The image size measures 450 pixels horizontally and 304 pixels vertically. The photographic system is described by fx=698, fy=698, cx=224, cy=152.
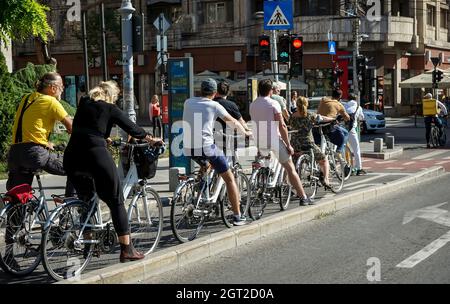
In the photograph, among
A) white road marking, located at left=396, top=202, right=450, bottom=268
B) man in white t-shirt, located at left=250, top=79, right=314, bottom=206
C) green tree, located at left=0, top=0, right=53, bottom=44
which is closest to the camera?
white road marking, located at left=396, top=202, right=450, bottom=268

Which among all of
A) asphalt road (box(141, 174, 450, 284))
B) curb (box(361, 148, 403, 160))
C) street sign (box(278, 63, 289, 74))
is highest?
street sign (box(278, 63, 289, 74))

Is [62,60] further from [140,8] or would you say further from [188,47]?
[188,47]

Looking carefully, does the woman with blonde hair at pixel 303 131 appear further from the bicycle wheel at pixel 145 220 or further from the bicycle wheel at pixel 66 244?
the bicycle wheel at pixel 66 244

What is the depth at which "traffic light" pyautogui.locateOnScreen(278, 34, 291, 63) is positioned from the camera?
1694cm

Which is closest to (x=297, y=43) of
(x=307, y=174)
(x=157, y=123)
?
(x=307, y=174)

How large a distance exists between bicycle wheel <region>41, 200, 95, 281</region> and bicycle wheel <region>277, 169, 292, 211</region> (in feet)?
12.3

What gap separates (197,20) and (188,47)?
182cm

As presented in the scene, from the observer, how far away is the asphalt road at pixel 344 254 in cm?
633

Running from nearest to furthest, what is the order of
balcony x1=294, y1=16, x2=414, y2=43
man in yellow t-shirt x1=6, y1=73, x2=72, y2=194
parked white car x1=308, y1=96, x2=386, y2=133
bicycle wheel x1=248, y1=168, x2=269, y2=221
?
1. man in yellow t-shirt x1=6, y1=73, x2=72, y2=194
2. bicycle wheel x1=248, y1=168, x2=269, y2=221
3. parked white car x1=308, y1=96, x2=386, y2=133
4. balcony x1=294, y1=16, x2=414, y2=43

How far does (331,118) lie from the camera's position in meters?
12.2

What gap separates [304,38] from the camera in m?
41.7

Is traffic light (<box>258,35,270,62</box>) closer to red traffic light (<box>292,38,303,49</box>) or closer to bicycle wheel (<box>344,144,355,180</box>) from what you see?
red traffic light (<box>292,38,303,49</box>)

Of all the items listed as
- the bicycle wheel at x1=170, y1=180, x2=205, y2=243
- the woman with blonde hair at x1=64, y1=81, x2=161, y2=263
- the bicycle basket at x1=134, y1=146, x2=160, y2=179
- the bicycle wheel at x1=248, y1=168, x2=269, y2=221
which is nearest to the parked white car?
the bicycle wheel at x1=248, y1=168, x2=269, y2=221

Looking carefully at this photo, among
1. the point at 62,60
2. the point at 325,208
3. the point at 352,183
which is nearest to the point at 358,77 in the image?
the point at 352,183
